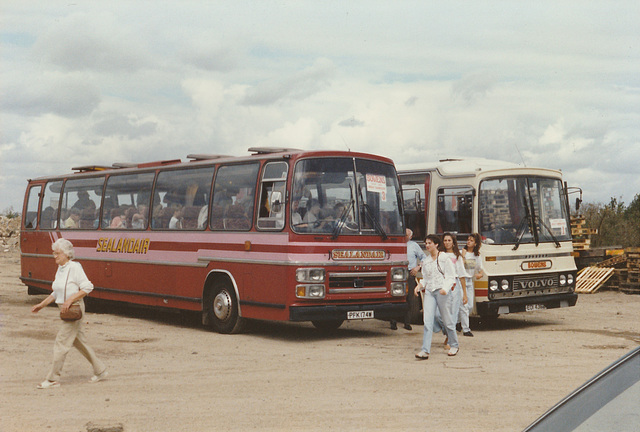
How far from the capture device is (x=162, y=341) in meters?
13.6

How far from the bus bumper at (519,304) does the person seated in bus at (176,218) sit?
5.81 m

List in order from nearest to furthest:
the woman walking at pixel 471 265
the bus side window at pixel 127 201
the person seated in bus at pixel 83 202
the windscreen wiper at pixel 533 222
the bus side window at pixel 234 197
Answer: the woman walking at pixel 471 265, the bus side window at pixel 234 197, the windscreen wiper at pixel 533 222, the bus side window at pixel 127 201, the person seated in bus at pixel 83 202

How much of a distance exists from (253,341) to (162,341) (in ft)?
4.88

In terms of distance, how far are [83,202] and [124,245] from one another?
8.35ft

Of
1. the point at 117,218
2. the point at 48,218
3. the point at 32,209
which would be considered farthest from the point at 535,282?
the point at 32,209

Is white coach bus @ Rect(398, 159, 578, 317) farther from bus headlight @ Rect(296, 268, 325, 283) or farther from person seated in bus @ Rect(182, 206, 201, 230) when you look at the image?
person seated in bus @ Rect(182, 206, 201, 230)

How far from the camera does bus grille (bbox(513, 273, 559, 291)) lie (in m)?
15.3

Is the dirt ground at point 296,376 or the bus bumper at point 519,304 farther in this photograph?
the bus bumper at point 519,304

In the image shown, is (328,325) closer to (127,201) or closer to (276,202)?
(276,202)

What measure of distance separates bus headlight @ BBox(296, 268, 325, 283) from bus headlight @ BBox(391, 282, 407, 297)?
5.05 ft

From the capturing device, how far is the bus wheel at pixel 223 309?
14367 mm

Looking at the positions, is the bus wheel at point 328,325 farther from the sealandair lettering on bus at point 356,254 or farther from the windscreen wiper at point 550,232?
the windscreen wiper at point 550,232

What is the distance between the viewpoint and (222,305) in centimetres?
1456

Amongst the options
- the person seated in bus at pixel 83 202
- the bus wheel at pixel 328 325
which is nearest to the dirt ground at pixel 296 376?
the bus wheel at pixel 328 325
